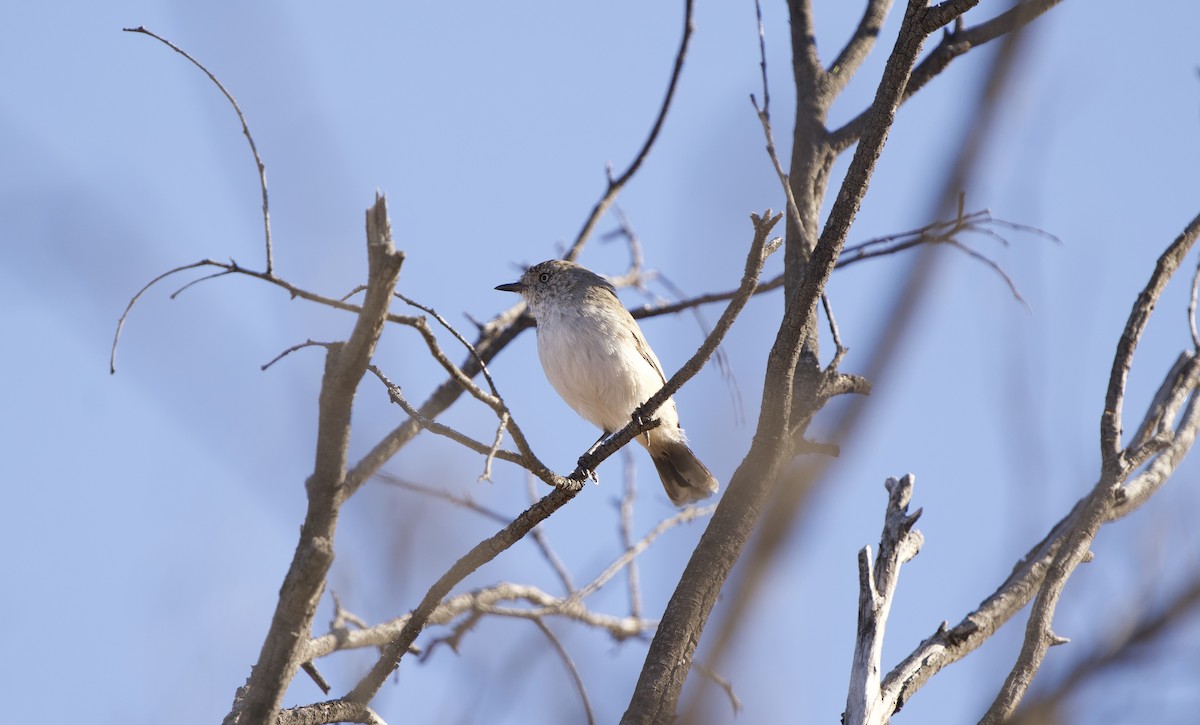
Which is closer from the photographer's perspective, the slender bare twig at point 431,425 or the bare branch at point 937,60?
the slender bare twig at point 431,425

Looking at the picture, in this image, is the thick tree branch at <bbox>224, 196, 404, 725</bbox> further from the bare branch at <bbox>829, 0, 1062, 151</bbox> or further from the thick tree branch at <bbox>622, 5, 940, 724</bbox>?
the bare branch at <bbox>829, 0, 1062, 151</bbox>

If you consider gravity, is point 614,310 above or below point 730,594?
above

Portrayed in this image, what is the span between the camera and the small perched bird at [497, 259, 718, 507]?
655 cm

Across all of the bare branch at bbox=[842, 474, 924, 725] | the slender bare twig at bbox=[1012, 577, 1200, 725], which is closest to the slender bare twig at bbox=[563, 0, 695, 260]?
the bare branch at bbox=[842, 474, 924, 725]

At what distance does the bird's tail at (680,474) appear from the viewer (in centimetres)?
709

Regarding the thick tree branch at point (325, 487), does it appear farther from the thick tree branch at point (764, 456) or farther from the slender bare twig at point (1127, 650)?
the slender bare twig at point (1127, 650)

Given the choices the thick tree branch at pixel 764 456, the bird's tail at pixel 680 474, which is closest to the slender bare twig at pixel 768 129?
the thick tree branch at pixel 764 456

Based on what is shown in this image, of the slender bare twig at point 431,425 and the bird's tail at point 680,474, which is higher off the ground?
the bird's tail at point 680,474

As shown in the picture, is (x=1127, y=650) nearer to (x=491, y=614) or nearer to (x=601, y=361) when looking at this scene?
(x=491, y=614)

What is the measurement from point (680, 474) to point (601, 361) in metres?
1.09

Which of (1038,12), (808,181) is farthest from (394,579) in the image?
(808,181)

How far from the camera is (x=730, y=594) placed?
151 centimetres

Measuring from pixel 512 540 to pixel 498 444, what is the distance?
0.41m

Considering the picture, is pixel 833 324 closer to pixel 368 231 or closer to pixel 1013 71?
pixel 368 231
